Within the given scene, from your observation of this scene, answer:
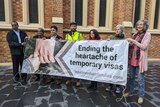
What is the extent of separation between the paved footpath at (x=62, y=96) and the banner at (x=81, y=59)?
46 centimetres

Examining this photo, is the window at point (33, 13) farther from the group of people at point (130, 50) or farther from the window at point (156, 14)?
the window at point (156, 14)

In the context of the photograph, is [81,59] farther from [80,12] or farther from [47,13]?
[80,12]

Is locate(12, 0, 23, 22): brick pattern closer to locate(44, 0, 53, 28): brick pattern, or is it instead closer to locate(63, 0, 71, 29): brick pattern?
locate(44, 0, 53, 28): brick pattern

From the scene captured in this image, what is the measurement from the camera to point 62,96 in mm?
4434

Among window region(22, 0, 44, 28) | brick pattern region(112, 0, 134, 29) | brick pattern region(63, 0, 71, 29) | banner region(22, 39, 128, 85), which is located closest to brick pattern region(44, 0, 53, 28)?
window region(22, 0, 44, 28)

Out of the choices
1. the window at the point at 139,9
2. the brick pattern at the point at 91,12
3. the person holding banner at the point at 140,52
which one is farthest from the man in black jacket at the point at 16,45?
the window at the point at 139,9

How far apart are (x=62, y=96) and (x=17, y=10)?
5596 mm

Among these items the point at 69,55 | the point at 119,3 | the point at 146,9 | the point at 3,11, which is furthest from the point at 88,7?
the point at 69,55

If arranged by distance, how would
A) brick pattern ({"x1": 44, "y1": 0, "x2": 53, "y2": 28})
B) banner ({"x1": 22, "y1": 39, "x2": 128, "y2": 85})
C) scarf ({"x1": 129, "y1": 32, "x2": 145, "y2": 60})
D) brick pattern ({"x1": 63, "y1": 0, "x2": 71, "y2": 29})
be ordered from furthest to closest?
brick pattern ({"x1": 63, "y1": 0, "x2": 71, "y2": 29}) < brick pattern ({"x1": 44, "y1": 0, "x2": 53, "y2": 28}) < banner ({"x1": 22, "y1": 39, "x2": 128, "y2": 85}) < scarf ({"x1": 129, "y1": 32, "x2": 145, "y2": 60})

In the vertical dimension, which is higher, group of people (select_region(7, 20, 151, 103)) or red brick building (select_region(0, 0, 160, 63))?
red brick building (select_region(0, 0, 160, 63))

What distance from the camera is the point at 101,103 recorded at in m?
4.05

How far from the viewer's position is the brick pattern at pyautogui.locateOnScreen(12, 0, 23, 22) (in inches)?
318

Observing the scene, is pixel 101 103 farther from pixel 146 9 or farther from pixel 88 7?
pixel 146 9

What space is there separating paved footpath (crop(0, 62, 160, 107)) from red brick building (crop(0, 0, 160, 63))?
3.52 metres
